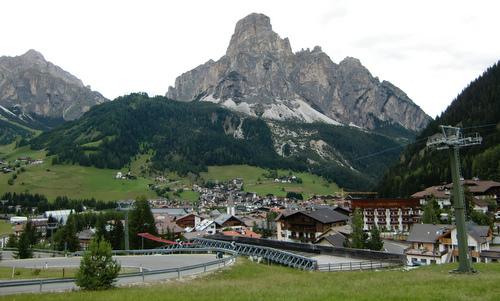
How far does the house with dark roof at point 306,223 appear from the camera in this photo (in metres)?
112

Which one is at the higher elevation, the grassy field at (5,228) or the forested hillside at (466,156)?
the forested hillside at (466,156)

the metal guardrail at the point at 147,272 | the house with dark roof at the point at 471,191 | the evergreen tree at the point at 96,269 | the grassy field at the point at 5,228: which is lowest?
the grassy field at the point at 5,228

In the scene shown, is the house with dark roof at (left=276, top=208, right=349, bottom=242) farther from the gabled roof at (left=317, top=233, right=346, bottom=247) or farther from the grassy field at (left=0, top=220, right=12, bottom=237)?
the grassy field at (left=0, top=220, right=12, bottom=237)

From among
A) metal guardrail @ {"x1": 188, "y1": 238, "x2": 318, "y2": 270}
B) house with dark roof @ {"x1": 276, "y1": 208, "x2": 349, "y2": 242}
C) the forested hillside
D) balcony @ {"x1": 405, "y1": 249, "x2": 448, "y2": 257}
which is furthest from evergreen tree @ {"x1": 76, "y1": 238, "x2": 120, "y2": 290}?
the forested hillside

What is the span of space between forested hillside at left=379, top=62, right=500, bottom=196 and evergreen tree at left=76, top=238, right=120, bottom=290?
134 meters

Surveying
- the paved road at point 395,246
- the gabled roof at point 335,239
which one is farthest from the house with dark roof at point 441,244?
the gabled roof at point 335,239

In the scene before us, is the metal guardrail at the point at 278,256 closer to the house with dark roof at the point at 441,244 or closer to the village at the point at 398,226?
the village at the point at 398,226

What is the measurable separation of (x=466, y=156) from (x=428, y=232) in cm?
9217

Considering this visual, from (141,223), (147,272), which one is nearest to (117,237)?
(141,223)

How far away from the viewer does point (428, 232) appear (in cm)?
8519

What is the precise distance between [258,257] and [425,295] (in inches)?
1769

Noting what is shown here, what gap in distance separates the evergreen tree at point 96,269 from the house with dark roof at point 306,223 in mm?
85900

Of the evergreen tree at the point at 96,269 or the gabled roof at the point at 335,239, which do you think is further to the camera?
the gabled roof at the point at 335,239

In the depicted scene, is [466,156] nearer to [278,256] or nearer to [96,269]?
[278,256]
